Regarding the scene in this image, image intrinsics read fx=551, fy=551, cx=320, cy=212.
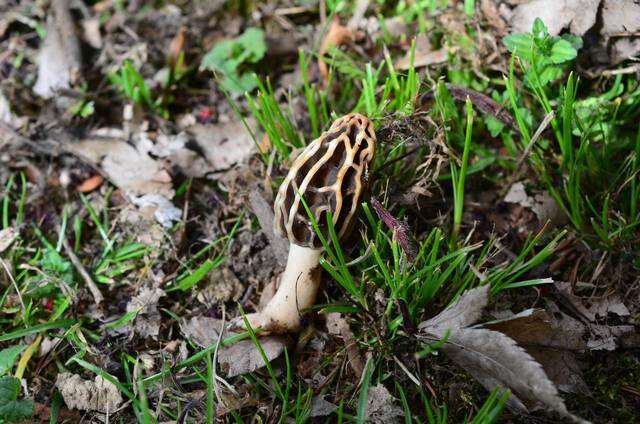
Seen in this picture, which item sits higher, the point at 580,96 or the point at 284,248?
the point at 580,96

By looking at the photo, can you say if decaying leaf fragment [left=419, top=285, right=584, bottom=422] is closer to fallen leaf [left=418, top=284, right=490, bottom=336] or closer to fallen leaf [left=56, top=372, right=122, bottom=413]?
fallen leaf [left=418, top=284, right=490, bottom=336]

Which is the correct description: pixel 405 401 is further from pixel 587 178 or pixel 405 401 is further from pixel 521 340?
pixel 587 178

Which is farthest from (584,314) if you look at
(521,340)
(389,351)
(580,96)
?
(580,96)

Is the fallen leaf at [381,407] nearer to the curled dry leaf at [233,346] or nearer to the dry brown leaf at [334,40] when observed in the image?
the curled dry leaf at [233,346]

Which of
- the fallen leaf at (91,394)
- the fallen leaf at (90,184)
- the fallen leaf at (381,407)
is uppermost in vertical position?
the fallen leaf at (90,184)

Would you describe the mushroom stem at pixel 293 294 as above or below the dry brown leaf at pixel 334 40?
below

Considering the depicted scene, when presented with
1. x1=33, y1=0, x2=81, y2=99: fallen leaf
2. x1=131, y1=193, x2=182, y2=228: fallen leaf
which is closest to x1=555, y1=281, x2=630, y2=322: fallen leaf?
x1=131, y1=193, x2=182, y2=228: fallen leaf

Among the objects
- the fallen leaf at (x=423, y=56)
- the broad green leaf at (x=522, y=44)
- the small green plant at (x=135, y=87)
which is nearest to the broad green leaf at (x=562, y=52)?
the broad green leaf at (x=522, y=44)
